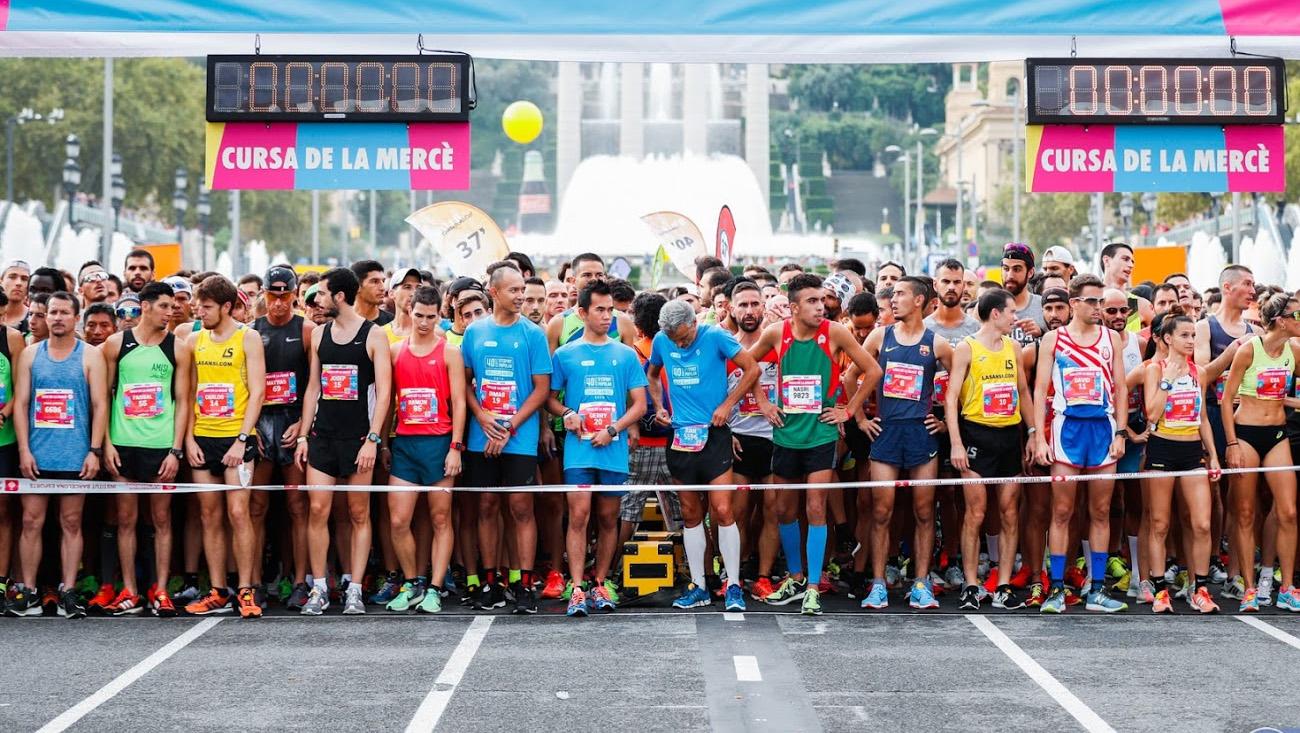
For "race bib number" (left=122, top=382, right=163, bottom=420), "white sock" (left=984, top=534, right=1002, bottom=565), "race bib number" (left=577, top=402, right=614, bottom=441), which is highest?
"race bib number" (left=122, top=382, right=163, bottom=420)

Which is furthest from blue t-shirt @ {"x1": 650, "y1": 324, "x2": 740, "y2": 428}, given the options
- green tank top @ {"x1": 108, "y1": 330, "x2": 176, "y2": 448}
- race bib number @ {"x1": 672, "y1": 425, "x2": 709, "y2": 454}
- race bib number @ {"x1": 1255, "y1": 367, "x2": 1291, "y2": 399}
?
race bib number @ {"x1": 1255, "y1": 367, "x2": 1291, "y2": 399}

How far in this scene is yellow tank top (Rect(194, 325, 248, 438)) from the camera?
1116 cm

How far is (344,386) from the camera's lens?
11.2 metres

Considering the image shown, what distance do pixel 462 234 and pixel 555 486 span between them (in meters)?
9.67

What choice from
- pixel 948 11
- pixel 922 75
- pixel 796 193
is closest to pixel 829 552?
pixel 948 11

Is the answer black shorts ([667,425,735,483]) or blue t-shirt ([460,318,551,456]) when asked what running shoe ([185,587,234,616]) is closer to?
blue t-shirt ([460,318,551,456])

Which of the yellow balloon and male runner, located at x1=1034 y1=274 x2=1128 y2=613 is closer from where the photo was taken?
male runner, located at x1=1034 y1=274 x2=1128 y2=613

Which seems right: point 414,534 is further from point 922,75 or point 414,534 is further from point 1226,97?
point 922,75

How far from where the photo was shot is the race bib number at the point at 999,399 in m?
11.5

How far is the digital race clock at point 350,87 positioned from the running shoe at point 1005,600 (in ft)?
16.1

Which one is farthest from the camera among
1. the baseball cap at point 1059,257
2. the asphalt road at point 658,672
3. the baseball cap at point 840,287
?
the baseball cap at point 1059,257

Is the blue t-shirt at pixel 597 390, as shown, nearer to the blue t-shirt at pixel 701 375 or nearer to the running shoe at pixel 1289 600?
the blue t-shirt at pixel 701 375

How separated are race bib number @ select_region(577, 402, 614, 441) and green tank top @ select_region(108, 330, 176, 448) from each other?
8.14 ft

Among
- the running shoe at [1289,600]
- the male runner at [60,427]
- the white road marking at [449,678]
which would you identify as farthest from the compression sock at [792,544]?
the male runner at [60,427]
